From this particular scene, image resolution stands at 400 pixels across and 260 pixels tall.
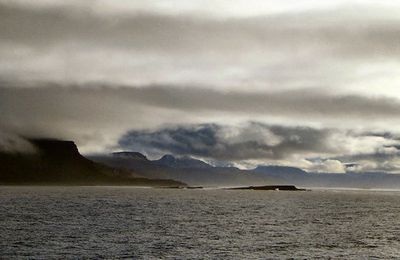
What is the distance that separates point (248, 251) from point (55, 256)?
101ft

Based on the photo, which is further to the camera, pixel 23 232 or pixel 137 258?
pixel 23 232

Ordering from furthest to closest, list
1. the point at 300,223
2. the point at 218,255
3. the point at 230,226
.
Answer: the point at 300,223 < the point at 230,226 < the point at 218,255

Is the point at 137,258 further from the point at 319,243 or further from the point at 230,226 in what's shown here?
the point at 230,226

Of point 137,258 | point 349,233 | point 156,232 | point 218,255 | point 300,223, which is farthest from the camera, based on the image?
point 300,223

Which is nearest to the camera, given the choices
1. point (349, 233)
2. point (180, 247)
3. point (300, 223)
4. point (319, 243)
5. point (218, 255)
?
point (218, 255)

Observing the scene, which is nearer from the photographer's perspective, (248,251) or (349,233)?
(248,251)

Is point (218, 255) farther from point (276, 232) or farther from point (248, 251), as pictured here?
point (276, 232)

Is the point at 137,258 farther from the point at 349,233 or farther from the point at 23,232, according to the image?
the point at 349,233

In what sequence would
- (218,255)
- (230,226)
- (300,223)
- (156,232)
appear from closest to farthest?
(218,255) → (156,232) → (230,226) → (300,223)

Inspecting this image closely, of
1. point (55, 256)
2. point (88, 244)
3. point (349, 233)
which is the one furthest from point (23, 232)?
point (349, 233)

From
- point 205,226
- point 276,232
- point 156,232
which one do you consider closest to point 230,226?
point 205,226

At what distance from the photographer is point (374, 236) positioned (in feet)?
361

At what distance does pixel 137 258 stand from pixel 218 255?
13.2 m

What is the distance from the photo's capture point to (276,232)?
367ft
